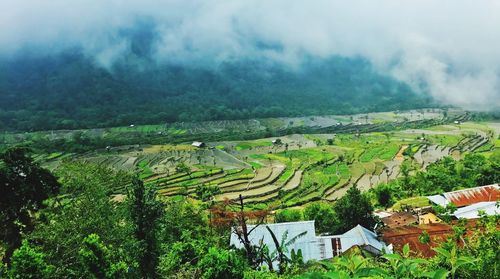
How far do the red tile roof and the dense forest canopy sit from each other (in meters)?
87.7

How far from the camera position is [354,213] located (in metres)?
23.9

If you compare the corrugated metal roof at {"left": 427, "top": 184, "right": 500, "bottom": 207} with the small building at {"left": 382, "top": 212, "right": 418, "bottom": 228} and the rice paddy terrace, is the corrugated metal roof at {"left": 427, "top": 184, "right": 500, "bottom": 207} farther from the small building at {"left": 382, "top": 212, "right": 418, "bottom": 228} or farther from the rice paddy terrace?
the rice paddy terrace

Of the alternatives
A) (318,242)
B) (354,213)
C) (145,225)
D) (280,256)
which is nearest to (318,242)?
(318,242)

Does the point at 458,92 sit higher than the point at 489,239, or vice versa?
the point at 458,92

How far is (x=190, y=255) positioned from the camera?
1373 centimetres

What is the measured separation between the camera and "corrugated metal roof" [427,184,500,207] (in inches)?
1215

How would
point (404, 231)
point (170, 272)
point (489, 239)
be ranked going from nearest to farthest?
point (489, 239) < point (170, 272) < point (404, 231)

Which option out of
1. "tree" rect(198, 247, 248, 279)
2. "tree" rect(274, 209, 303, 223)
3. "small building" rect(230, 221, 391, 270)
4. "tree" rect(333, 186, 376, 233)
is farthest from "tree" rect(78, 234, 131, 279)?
"tree" rect(274, 209, 303, 223)

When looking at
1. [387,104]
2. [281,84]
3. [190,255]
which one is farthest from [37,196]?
[281,84]

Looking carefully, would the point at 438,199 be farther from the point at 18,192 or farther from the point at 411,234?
the point at 18,192

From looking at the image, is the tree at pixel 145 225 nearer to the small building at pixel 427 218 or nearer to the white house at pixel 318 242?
the white house at pixel 318 242

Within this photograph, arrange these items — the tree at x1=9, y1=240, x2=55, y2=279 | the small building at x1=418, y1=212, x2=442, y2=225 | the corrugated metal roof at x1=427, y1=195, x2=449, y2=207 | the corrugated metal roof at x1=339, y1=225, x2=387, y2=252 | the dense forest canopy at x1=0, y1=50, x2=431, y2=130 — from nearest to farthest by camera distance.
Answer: the tree at x1=9, y1=240, x2=55, y2=279
the corrugated metal roof at x1=339, y1=225, x2=387, y2=252
the small building at x1=418, y1=212, x2=442, y2=225
the corrugated metal roof at x1=427, y1=195, x2=449, y2=207
the dense forest canopy at x1=0, y1=50, x2=431, y2=130

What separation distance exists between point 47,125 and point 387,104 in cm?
11397

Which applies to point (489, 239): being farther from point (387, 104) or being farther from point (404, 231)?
point (387, 104)
